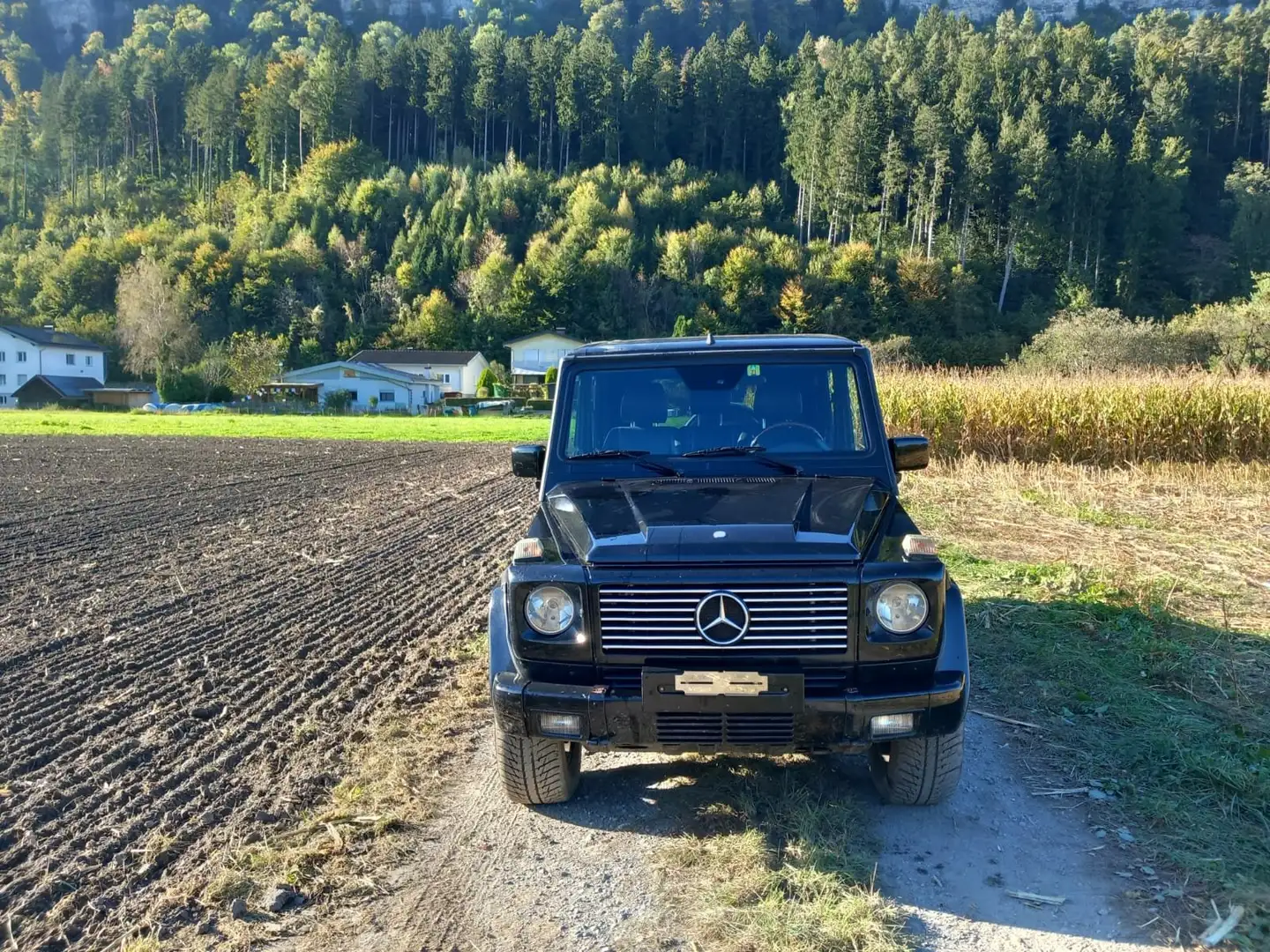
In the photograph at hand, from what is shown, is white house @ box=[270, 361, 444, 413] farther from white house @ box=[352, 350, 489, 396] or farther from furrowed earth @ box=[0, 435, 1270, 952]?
furrowed earth @ box=[0, 435, 1270, 952]

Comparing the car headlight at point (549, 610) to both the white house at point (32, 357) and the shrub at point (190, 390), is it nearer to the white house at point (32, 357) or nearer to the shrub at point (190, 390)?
the shrub at point (190, 390)

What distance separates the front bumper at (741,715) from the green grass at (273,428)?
31.7m

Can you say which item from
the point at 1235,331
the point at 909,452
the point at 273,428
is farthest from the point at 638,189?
the point at 909,452

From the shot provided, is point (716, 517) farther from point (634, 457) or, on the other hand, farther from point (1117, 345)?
point (1117, 345)

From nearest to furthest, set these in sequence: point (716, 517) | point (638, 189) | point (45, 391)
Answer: point (716, 517) < point (45, 391) < point (638, 189)

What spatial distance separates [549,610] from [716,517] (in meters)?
0.80

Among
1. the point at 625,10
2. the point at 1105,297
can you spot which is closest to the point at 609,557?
the point at 1105,297

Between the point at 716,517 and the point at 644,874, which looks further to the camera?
the point at 716,517

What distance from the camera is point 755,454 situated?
4.64 m

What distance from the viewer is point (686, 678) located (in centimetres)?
347

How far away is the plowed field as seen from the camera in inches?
148

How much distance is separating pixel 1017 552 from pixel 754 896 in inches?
287

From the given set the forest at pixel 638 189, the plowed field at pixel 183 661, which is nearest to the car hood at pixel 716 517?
the plowed field at pixel 183 661

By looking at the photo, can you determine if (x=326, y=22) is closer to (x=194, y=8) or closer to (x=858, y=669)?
(x=194, y=8)
